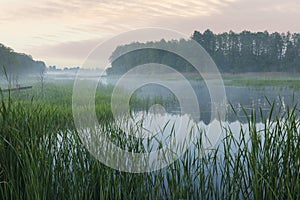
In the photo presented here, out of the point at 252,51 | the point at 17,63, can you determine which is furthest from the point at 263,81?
the point at 17,63

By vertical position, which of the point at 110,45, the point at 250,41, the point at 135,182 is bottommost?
the point at 135,182

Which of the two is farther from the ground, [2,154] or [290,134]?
[290,134]

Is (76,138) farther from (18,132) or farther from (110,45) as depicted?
(110,45)

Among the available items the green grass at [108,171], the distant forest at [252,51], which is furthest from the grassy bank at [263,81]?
the green grass at [108,171]

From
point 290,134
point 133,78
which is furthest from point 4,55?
point 290,134

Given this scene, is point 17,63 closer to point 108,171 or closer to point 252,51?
point 252,51

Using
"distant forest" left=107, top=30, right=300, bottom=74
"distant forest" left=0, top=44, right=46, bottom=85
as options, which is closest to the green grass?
"distant forest" left=0, top=44, right=46, bottom=85

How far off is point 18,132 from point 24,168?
32cm

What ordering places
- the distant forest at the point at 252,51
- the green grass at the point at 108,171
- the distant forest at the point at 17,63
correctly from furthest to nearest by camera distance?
1. the distant forest at the point at 252,51
2. the distant forest at the point at 17,63
3. the green grass at the point at 108,171

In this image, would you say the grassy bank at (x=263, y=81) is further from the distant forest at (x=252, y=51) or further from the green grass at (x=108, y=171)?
the green grass at (x=108, y=171)

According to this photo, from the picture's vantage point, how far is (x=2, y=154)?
224cm

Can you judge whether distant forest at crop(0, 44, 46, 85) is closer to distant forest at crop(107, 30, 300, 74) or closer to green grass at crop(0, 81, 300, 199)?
distant forest at crop(107, 30, 300, 74)

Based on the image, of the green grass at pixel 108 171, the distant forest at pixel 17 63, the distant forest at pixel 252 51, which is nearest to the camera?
the green grass at pixel 108 171

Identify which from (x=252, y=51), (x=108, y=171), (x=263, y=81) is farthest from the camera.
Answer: (x=252, y=51)
